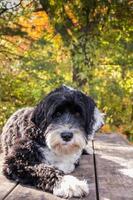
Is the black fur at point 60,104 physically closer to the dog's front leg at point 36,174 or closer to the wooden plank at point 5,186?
the dog's front leg at point 36,174

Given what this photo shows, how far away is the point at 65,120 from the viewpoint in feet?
12.4

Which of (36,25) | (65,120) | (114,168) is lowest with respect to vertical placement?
(114,168)

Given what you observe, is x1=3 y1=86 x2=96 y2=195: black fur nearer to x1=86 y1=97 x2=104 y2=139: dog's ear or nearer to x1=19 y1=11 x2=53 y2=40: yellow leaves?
x1=86 y1=97 x2=104 y2=139: dog's ear

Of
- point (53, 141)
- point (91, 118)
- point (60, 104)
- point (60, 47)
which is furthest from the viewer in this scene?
point (60, 47)

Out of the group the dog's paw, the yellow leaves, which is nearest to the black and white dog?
the dog's paw

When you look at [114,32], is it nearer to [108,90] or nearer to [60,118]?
[108,90]

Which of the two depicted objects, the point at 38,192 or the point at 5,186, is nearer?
the point at 38,192

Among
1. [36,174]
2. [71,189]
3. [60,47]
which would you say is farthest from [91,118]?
[60,47]

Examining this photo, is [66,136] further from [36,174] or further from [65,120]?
[36,174]

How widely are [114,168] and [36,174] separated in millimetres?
835

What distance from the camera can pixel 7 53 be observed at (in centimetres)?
888

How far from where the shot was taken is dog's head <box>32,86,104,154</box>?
3701 mm

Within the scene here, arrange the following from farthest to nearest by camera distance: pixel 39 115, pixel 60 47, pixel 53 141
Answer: pixel 60 47
pixel 39 115
pixel 53 141

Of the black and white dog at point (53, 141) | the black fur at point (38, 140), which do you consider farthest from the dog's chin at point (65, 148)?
the black fur at point (38, 140)
